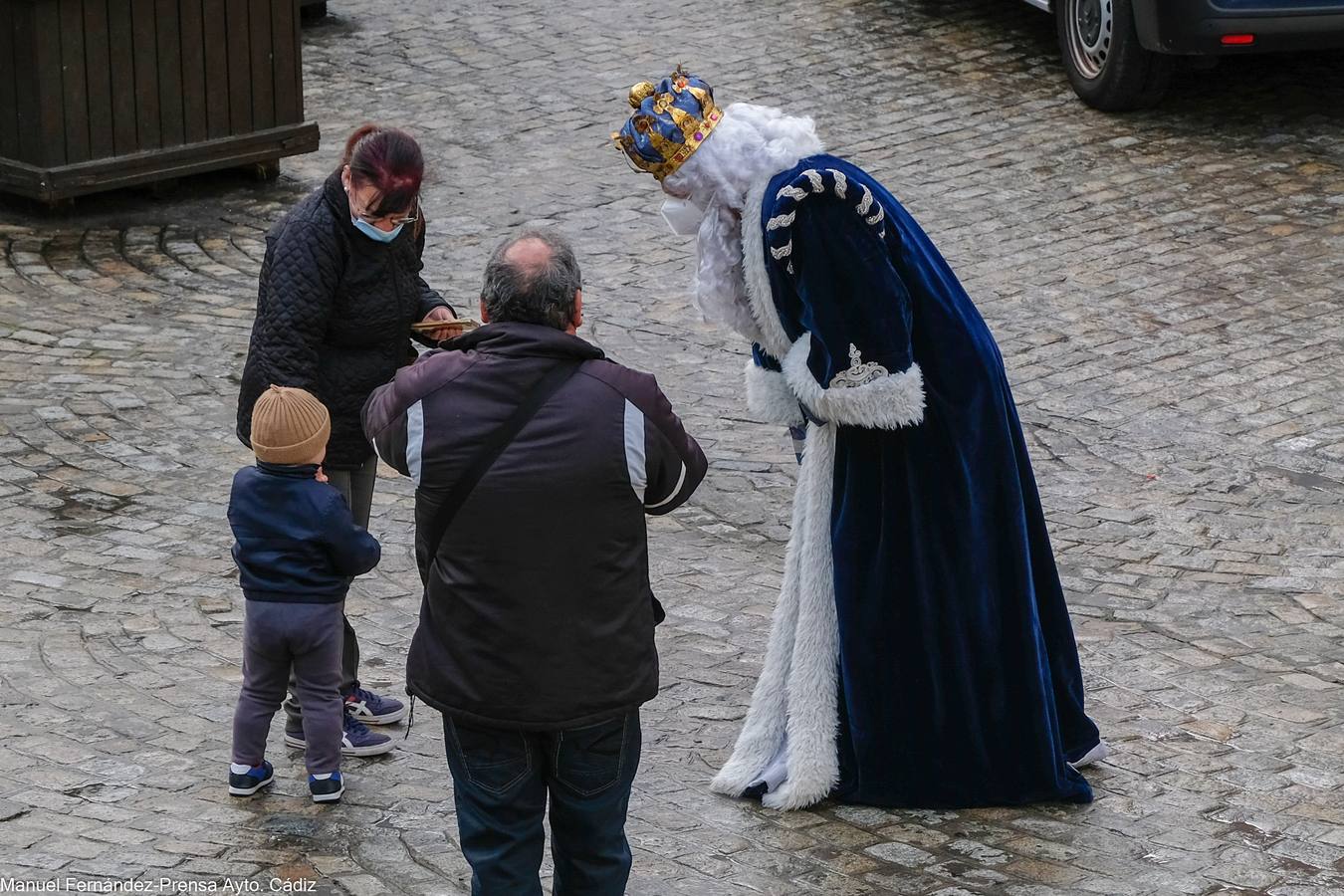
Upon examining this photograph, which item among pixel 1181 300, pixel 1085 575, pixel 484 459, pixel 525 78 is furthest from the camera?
pixel 525 78

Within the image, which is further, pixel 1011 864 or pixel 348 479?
pixel 348 479

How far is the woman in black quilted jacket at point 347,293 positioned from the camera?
443 cm

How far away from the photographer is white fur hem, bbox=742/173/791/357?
14.4 feet

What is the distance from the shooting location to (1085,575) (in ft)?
20.3

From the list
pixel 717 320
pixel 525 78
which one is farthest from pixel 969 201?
pixel 717 320

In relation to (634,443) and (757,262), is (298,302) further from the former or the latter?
(634,443)

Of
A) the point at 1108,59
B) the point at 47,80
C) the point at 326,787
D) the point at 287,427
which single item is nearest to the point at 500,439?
the point at 287,427

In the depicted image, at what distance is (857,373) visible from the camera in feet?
14.3

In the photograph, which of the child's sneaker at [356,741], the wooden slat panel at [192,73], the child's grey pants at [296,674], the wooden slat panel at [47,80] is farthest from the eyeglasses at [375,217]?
the wooden slat panel at [192,73]

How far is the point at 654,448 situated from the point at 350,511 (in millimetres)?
1552

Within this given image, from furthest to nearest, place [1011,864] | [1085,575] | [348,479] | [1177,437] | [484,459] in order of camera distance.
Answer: [1177,437], [1085,575], [348,479], [1011,864], [484,459]

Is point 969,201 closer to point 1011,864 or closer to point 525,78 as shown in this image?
point 525,78

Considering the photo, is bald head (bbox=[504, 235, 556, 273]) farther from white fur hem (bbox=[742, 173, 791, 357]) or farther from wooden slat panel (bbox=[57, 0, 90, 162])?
wooden slat panel (bbox=[57, 0, 90, 162])

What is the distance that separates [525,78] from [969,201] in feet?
10.3
